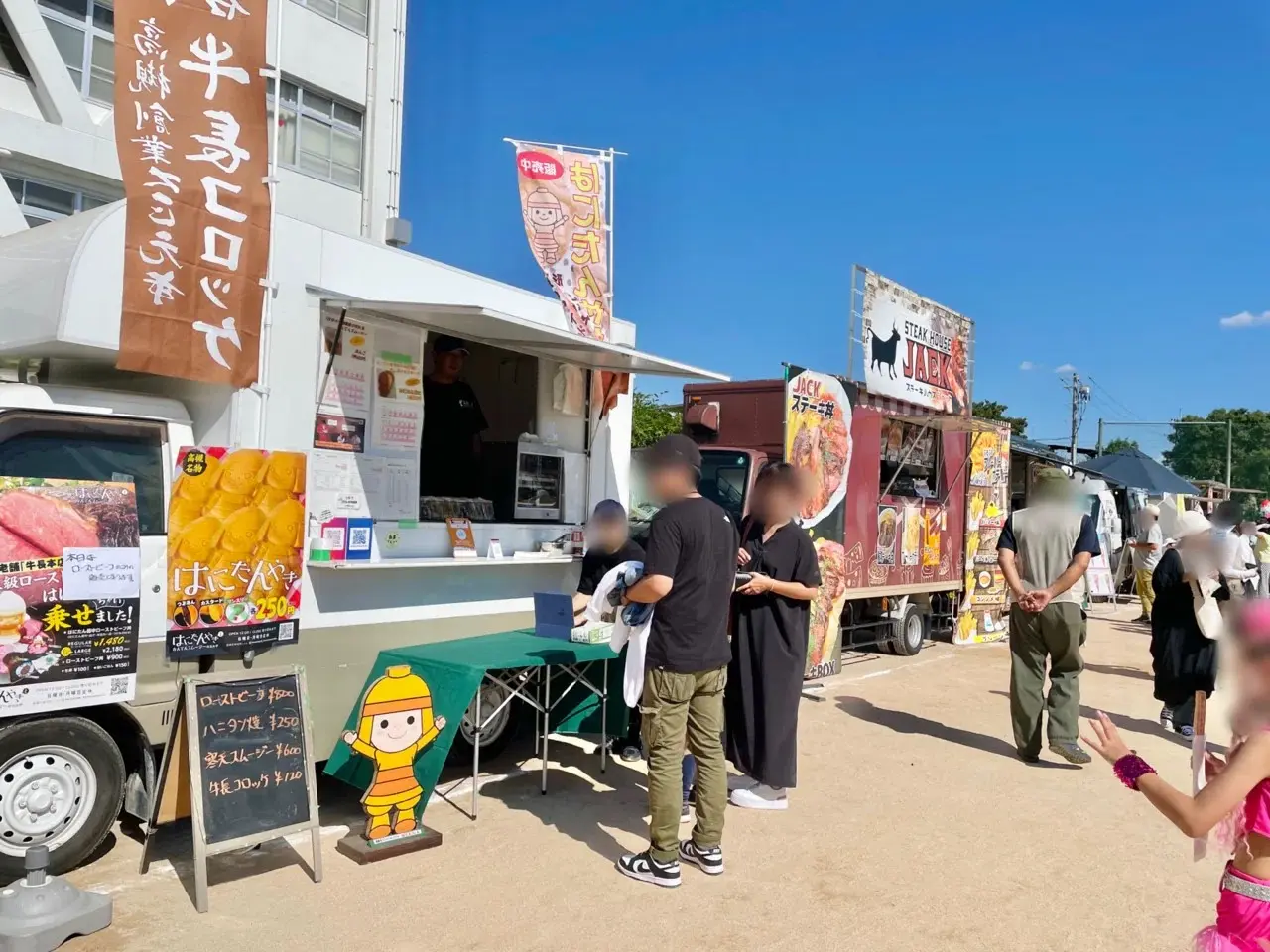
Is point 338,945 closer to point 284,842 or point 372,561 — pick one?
point 284,842

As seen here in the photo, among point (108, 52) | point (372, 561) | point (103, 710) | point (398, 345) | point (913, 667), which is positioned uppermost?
point (108, 52)

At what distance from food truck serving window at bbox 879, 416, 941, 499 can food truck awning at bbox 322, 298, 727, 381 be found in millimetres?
4128

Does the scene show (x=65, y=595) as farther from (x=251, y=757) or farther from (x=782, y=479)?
(x=782, y=479)

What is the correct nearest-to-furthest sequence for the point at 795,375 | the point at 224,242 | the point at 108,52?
the point at 224,242
the point at 795,375
the point at 108,52

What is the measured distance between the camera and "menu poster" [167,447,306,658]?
13.7 feet

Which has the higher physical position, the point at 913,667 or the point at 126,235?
the point at 126,235

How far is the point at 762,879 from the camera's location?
423 centimetres

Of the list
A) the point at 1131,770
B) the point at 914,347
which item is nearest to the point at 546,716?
the point at 1131,770

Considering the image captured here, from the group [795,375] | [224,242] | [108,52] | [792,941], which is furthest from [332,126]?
[792,941]

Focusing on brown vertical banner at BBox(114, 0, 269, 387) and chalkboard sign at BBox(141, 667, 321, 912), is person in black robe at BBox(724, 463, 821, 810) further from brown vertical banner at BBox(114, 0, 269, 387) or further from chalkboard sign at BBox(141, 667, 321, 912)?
brown vertical banner at BBox(114, 0, 269, 387)

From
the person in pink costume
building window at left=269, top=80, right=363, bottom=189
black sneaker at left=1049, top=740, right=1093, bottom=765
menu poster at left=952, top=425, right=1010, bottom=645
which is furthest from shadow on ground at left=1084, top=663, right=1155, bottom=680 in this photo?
building window at left=269, top=80, right=363, bottom=189

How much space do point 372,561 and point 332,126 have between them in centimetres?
1757

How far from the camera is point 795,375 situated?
7.96 meters

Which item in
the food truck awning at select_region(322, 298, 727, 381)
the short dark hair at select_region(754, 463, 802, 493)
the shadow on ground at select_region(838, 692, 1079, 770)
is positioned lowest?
the shadow on ground at select_region(838, 692, 1079, 770)
